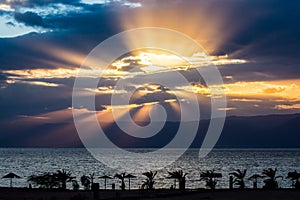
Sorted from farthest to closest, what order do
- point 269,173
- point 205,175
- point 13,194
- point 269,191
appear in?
point 205,175 → point 269,173 → point 13,194 → point 269,191

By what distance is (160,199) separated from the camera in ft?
125

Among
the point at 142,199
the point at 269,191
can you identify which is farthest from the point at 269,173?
the point at 142,199

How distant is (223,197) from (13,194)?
61.9 ft

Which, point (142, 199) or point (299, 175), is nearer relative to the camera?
point (142, 199)

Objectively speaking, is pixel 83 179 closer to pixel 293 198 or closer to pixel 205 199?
pixel 205 199

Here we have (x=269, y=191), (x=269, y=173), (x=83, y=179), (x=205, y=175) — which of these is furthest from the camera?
(x=83, y=179)

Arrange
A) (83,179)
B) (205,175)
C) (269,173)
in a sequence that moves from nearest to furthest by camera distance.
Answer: (269,173), (205,175), (83,179)

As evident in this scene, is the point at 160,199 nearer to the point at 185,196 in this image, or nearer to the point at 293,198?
the point at 185,196

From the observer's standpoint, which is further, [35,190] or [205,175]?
[205,175]

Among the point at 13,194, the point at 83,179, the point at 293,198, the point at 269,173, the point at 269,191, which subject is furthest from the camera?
the point at 83,179

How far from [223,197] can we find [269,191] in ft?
14.1

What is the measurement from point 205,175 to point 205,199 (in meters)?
16.1

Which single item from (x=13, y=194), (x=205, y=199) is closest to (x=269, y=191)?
(x=205, y=199)

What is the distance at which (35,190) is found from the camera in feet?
165
